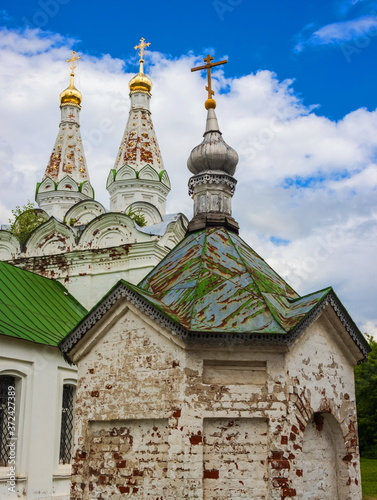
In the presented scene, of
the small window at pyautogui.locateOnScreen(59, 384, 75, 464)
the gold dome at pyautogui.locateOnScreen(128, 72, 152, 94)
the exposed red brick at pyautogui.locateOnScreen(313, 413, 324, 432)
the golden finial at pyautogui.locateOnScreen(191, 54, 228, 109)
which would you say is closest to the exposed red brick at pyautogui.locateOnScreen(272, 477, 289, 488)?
the exposed red brick at pyautogui.locateOnScreen(313, 413, 324, 432)

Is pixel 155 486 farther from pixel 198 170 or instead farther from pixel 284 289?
pixel 198 170

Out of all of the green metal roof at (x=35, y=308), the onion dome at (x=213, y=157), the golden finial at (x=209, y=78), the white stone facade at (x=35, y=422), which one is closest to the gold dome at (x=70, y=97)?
the green metal roof at (x=35, y=308)

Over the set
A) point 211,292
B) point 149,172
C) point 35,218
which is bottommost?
point 211,292

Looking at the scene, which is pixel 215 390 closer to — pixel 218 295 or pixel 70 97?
pixel 218 295

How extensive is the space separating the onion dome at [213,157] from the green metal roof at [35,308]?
4.91 m

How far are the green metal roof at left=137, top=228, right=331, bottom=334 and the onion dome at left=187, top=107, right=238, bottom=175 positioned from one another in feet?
3.78

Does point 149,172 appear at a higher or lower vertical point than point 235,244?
higher

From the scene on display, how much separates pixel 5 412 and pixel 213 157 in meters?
6.36

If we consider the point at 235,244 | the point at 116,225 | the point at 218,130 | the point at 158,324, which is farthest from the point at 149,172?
the point at 158,324

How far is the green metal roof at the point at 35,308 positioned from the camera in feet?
36.2

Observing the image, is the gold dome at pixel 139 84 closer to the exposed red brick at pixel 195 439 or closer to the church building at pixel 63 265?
the church building at pixel 63 265

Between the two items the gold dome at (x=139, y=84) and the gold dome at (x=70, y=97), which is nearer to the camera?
the gold dome at (x=139, y=84)

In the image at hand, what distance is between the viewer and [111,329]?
19.3 ft

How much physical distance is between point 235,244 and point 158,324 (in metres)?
1.70
